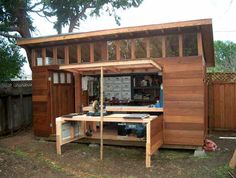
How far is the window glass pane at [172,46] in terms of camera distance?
658cm

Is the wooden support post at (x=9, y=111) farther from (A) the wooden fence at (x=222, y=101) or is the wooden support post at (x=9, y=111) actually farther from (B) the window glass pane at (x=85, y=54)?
(A) the wooden fence at (x=222, y=101)

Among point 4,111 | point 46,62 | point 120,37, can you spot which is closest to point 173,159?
point 120,37

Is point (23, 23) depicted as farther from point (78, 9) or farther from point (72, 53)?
point (72, 53)

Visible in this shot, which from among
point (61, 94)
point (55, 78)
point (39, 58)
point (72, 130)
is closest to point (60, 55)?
point (39, 58)

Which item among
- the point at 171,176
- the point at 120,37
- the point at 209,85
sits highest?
the point at 120,37

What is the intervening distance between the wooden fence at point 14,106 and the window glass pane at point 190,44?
5.90 m

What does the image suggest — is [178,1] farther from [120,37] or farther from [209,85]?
[120,37]

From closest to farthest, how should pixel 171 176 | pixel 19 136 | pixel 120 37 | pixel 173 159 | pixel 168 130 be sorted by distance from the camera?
pixel 171 176 < pixel 173 159 < pixel 168 130 < pixel 120 37 < pixel 19 136

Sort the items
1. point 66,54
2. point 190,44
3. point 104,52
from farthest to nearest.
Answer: point 66,54
point 104,52
point 190,44

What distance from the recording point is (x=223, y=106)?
9.20m

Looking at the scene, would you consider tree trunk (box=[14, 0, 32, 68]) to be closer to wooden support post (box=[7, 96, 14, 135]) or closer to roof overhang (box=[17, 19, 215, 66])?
wooden support post (box=[7, 96, 14, 135])

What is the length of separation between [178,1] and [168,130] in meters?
6.14

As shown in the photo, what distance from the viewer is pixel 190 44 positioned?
652cm

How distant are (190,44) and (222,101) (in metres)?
3.54
